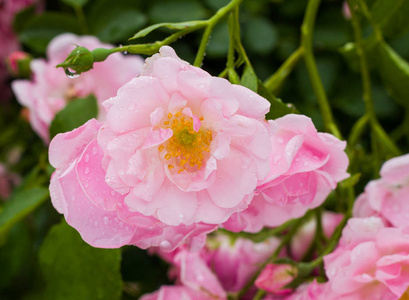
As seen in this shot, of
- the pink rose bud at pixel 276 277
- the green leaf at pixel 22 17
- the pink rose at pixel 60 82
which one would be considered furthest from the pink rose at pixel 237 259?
the green leaf at pixel 22 17

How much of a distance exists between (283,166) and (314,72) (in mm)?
216

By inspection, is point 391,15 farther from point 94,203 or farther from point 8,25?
point 8,25

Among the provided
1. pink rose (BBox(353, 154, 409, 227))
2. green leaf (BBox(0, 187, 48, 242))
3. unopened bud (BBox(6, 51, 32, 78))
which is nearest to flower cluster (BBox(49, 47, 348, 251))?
pink rose (BBox(353, 154, 409, 227))

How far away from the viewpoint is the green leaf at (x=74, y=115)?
62cm

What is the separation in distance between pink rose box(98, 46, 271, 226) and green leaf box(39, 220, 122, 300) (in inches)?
7.9

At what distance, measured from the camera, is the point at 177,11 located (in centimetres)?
81

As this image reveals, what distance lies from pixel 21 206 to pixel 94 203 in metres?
0.28

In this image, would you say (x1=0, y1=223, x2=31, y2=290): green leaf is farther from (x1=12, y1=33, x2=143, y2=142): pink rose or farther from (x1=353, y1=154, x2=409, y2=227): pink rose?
(x1=353, y1=154, x2=409, y2=227): pink rose

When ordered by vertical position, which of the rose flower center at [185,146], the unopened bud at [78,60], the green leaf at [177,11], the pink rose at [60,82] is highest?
the unopened bud at [78,60]

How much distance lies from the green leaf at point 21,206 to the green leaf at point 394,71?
42 cm

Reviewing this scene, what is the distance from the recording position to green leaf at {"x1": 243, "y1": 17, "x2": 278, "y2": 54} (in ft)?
2.61

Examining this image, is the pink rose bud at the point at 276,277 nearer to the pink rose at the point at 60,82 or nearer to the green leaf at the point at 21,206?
the green leaf at the point at 21,206

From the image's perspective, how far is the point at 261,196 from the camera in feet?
1.44

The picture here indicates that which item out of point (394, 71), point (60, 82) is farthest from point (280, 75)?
point (60, 82)
